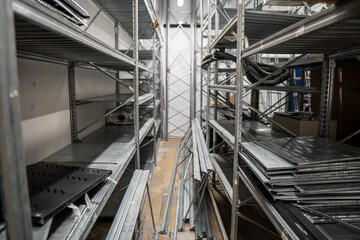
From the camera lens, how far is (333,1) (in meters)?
0.74

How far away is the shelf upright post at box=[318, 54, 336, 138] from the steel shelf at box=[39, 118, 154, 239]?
1.72 meters

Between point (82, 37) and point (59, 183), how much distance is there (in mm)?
818

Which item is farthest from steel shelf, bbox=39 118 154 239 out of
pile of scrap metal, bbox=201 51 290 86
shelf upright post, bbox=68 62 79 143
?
pile of scrap metal, bbox=201 51 290 86

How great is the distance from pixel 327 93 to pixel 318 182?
3.18 ft

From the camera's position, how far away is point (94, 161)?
6.29 feet

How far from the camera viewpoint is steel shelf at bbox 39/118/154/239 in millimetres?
1019

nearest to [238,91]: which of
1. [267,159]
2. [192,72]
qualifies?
[267,159]

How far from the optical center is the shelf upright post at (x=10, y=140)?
574 millimetres

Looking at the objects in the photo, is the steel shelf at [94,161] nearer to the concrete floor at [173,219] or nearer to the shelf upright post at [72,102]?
the shelf upright post at [72,102]

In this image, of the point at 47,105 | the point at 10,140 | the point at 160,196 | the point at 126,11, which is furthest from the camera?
the point at 126,11

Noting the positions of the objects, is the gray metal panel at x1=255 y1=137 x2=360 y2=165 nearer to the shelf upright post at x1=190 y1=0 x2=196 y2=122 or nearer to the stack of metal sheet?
the stack of metal sheet

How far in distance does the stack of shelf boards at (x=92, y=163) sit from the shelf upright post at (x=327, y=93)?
1719 millimetres

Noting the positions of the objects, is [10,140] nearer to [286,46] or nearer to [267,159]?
[267,159]

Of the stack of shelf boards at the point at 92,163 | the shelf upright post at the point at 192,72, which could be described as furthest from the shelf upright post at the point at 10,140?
the shelf upright post at the point at 192,72
